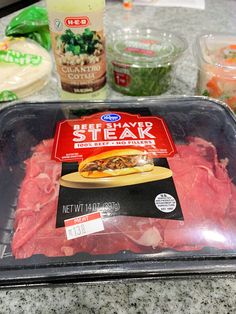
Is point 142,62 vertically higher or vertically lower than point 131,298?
higher

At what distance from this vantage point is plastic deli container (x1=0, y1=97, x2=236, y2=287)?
445mm

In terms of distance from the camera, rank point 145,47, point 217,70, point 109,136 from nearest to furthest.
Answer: point 109,136, point 217,70, point 145,47

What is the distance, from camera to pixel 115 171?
0.54 m

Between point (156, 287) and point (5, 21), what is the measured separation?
1181 mm

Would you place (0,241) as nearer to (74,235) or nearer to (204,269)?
(74,235)

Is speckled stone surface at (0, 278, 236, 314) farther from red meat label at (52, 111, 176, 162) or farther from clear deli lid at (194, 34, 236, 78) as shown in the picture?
clear deli lid at (194, 34, 236, 78)

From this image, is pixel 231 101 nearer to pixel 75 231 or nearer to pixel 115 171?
pixel 115 171

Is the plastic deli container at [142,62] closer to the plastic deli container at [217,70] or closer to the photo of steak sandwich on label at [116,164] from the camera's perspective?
the plastic deli container at [217,70]

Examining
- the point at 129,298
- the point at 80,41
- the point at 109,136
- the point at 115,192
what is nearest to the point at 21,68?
the point at 80,41

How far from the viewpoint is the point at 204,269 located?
0.44 metres

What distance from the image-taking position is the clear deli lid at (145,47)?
79 cm

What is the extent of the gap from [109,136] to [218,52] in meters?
0.36

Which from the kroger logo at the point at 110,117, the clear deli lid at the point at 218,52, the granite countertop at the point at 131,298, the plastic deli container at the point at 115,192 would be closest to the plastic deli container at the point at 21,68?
the plastic deli container at the point at 115,192

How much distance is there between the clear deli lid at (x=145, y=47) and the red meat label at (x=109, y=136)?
193 mm
